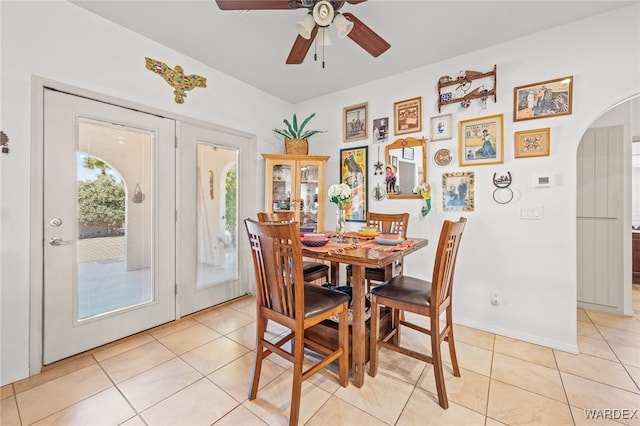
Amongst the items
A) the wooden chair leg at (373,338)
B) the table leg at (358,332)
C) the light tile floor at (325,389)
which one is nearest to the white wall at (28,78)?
the light tile floor at (325,389)

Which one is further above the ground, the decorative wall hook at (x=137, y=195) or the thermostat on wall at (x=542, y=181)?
the thermostat on wall at (x=542, y=181)

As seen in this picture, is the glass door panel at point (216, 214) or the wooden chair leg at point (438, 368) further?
the glass door panel at point (216, 214)

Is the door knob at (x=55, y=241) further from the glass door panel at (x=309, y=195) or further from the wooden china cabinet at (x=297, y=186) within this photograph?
the glass door panel at (x=309, y=195)

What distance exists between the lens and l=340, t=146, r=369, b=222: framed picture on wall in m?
3.30

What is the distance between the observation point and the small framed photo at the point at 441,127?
2713mm

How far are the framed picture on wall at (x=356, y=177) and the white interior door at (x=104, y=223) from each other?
1972 millimetres

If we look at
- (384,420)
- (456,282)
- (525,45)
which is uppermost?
(525,45)

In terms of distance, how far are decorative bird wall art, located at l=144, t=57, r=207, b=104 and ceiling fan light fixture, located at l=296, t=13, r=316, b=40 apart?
157 cm

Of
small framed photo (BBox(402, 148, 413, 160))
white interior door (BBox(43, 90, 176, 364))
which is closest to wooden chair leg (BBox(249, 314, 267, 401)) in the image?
white interior door (BBox(43, 90, 176, 364))

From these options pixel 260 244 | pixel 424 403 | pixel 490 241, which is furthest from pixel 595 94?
pixel 260 244

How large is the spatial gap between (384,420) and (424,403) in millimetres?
298

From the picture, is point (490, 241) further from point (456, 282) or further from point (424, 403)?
point (424, 403)

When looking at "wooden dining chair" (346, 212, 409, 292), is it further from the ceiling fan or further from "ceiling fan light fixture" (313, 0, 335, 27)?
"ceiling fan light fixture" (313, 0, 335, 27)

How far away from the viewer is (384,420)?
4.85ft
